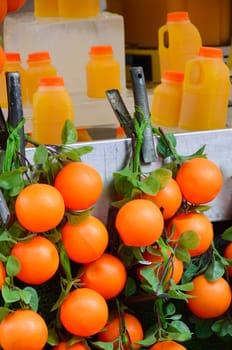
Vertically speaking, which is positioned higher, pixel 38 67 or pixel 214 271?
pixel 38 67

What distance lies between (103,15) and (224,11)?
0.48 metres

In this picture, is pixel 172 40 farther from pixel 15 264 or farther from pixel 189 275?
pixel 15 264

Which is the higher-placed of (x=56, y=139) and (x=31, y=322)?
(x=56, y=139)

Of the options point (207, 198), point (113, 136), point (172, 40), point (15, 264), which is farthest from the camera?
point (172, 40)

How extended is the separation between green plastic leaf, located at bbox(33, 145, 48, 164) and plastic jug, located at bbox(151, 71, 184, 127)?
48 cm

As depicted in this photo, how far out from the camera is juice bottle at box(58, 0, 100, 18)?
206 centimetres

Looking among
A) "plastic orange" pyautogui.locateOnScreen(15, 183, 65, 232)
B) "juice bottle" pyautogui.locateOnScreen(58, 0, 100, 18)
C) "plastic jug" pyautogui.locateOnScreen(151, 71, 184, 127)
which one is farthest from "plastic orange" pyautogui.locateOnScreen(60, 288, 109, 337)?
"juice bottle" pyautogui.locateOnScreen(58, 0, 100, 18)

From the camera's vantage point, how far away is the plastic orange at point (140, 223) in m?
1.07

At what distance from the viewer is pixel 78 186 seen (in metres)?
1.06

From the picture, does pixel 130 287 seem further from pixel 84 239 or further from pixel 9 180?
pixel 9 180

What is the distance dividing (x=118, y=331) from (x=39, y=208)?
0.99 feet

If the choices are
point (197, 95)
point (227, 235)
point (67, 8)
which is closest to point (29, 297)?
point (227, 235)

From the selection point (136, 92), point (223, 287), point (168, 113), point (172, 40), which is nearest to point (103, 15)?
point (172, 40)

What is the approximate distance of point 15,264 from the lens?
103 centimetres
